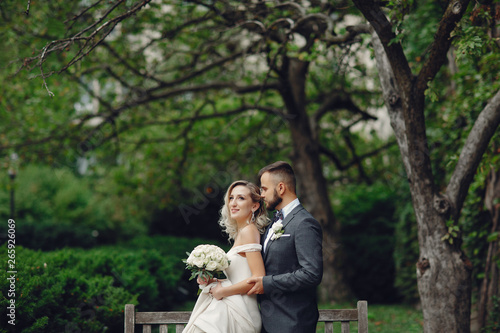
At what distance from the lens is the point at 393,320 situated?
7.98 m

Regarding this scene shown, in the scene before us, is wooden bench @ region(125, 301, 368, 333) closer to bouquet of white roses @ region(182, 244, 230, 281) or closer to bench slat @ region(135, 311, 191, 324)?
bench slat @ region(135, 311, 191, 324)

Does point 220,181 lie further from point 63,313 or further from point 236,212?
point 236,212

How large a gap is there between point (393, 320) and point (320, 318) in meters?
4.63

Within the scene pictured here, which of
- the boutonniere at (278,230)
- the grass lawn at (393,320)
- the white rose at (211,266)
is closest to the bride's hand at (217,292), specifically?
the white rose at (211,266)

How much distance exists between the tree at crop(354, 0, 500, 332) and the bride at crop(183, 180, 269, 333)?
75.3 inches

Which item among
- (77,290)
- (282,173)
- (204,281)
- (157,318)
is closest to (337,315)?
(204,281)

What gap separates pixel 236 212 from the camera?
3.74 m

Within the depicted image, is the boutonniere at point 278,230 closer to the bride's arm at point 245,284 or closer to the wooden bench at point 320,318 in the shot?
the bride's arm at point 245,284

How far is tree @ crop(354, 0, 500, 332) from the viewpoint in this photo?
463 cm

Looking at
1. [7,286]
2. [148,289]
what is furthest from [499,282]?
[7,286]

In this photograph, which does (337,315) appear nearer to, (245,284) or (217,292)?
(245,284)

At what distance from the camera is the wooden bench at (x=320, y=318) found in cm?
388

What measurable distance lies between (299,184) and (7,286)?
6.78m

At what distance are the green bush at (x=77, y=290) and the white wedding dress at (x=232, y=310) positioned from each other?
200cm
